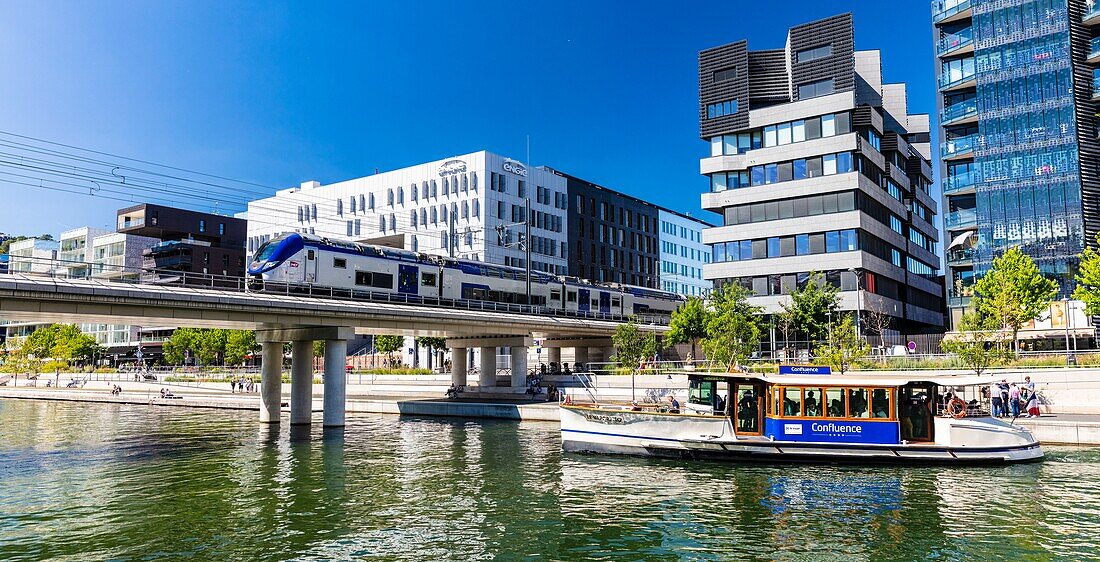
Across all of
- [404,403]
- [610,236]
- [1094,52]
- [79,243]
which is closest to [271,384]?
[404,403]

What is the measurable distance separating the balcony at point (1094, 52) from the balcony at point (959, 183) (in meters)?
12.2

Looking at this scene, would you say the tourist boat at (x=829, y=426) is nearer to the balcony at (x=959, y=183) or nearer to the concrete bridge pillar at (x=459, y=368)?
the concrete bridge pillar at (x=459, y=368)

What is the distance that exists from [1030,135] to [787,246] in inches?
833

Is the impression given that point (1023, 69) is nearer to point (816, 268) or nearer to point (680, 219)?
point (816, 268)

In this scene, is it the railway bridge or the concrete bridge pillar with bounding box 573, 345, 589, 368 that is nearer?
the railway bridge

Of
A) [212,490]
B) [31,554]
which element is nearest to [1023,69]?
[212,490]

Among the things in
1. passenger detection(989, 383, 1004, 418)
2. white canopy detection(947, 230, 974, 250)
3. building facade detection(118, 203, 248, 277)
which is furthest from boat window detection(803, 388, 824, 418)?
building facade detection(118, 203, 248, 277)

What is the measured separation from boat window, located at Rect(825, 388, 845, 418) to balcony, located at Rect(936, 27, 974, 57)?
2183 inches

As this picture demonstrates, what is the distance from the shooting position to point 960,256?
235 ft

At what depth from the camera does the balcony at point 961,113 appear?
237 ft

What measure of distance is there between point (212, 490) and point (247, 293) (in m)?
18.6

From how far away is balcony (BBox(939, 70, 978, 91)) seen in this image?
71938 mm

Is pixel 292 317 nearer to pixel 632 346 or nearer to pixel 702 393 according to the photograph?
pixel 702 393

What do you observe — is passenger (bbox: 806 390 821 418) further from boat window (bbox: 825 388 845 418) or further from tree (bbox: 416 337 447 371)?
tree (bbox: 416 337 447 371)
